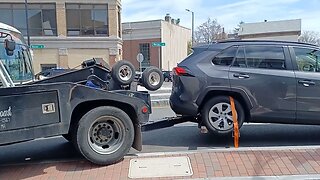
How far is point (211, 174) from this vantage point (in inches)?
183

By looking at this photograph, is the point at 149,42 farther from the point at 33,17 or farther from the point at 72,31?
the point at 33,17

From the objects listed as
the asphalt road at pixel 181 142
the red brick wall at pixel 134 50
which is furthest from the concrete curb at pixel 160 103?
the red brick wall at pixel 134 50

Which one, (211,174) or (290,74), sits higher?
(290,74)

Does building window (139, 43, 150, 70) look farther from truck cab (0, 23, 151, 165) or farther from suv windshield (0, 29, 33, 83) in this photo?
truck cab (0, 23, 151, 165)

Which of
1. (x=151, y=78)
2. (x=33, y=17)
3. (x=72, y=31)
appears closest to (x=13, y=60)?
(x=151, y=78)

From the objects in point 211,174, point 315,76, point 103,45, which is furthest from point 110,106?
point 103,45

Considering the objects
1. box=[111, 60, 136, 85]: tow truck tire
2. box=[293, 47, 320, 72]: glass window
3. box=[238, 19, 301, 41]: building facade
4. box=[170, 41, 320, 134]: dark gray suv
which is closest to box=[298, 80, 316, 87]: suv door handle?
box=[170, 41, 320, 134]: dark gray suv

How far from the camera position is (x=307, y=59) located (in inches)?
243

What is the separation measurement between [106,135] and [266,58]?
10.6ft

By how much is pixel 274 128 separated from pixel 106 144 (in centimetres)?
411

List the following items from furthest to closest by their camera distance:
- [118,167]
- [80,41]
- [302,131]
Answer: [80,41], [302,131], [118,167]

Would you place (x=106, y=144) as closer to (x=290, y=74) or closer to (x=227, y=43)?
(x=227, y=43)

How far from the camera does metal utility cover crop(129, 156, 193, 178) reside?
471 centimetres

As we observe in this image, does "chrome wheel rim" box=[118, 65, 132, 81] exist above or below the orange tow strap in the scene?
above
